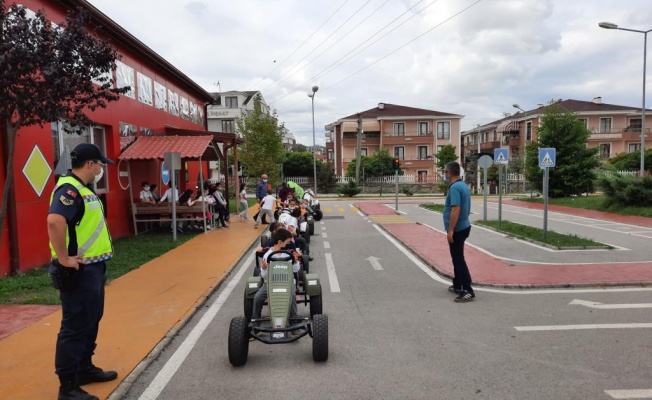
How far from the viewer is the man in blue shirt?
723cm

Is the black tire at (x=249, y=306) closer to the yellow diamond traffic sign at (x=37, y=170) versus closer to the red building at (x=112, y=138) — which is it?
the red building at (x=112, y=138)

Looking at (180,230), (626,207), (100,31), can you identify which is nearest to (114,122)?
(100,31)

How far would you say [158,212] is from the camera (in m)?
15.7

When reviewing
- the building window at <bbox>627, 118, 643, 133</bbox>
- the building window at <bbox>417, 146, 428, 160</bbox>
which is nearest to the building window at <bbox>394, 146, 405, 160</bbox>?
the building window at <bbox>417, 146, 428, 160</bbox>

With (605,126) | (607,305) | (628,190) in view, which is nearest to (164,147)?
(607,305)

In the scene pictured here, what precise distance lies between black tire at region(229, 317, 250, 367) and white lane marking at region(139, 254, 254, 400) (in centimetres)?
61

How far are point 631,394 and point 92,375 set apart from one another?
15.5 feet

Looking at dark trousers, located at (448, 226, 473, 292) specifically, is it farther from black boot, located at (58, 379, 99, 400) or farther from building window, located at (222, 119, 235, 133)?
building window, located at (222, 119, 235, 133)

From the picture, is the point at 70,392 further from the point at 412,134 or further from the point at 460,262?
the point at 412,134

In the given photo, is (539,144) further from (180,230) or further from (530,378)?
(530,378)

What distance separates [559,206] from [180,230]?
20972 mm

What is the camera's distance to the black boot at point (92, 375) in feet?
14.1

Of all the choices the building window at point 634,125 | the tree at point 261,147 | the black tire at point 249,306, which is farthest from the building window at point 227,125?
the black tire at point 249,306

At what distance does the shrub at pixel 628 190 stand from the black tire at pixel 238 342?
882 inches
